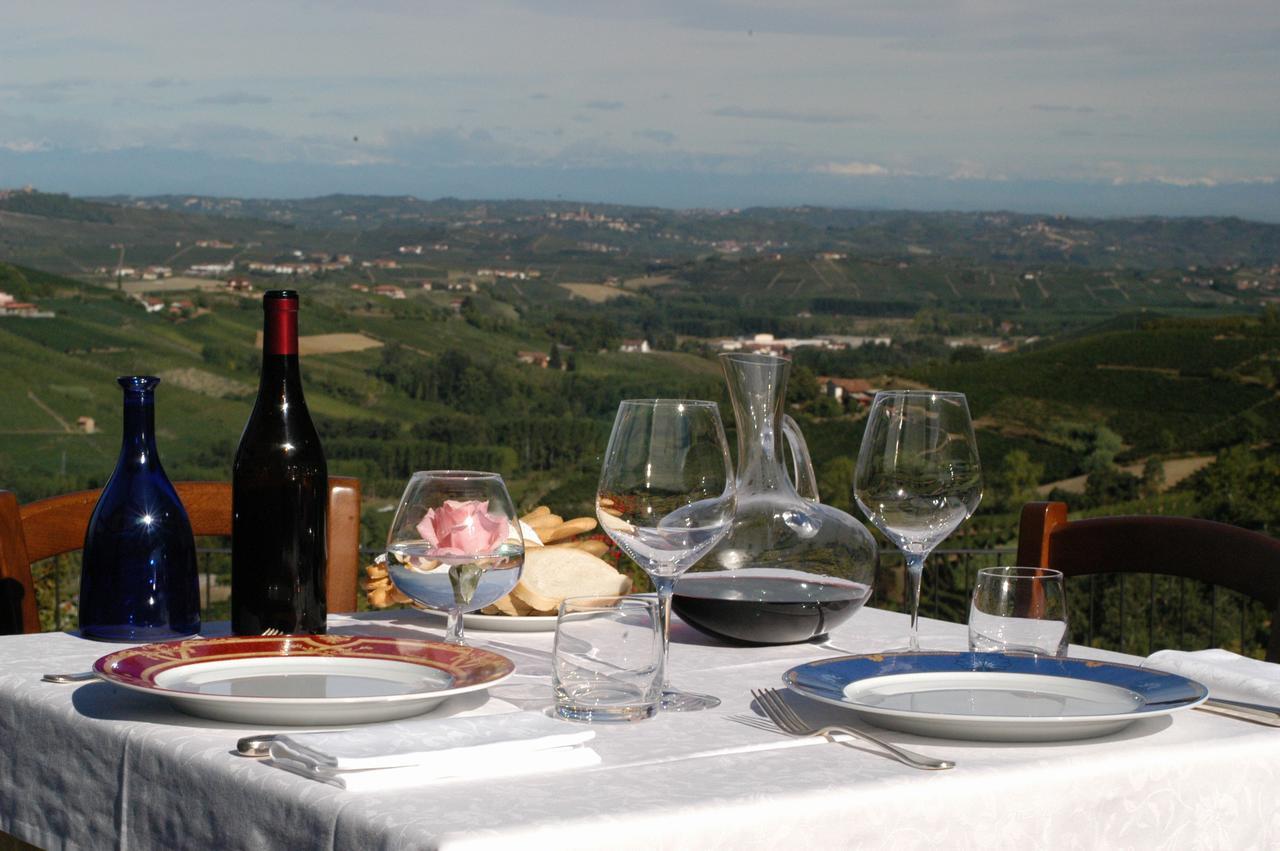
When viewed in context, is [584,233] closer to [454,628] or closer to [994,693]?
[454,628]

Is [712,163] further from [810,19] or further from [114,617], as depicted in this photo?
[114,617]

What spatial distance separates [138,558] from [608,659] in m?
0.58

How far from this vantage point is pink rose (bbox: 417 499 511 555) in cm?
121

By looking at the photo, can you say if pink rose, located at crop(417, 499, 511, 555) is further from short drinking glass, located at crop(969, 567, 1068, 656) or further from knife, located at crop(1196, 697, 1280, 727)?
knife, located at crop(1196, 697, 1280, 727)

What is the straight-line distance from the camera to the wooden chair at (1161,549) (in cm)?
171

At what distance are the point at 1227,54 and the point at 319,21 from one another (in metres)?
23.7

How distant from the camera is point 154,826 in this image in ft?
3.26

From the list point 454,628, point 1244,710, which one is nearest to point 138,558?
point 454,628

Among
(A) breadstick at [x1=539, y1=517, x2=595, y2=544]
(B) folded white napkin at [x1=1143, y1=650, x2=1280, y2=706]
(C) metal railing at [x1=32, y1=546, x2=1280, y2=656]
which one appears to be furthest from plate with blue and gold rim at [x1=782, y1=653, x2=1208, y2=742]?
(C) metal railing at [x1=32, y1=546, x2=1280, y2=656]

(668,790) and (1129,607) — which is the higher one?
(668,790)

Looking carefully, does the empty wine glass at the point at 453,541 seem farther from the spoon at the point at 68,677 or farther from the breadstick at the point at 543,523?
the breadstick at the point at 543,523

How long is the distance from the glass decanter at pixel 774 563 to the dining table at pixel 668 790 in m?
0.19

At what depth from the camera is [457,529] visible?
122 centimetres

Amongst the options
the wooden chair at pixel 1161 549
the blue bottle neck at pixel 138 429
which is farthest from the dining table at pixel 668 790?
the wooden chair at pixel 1161 549
